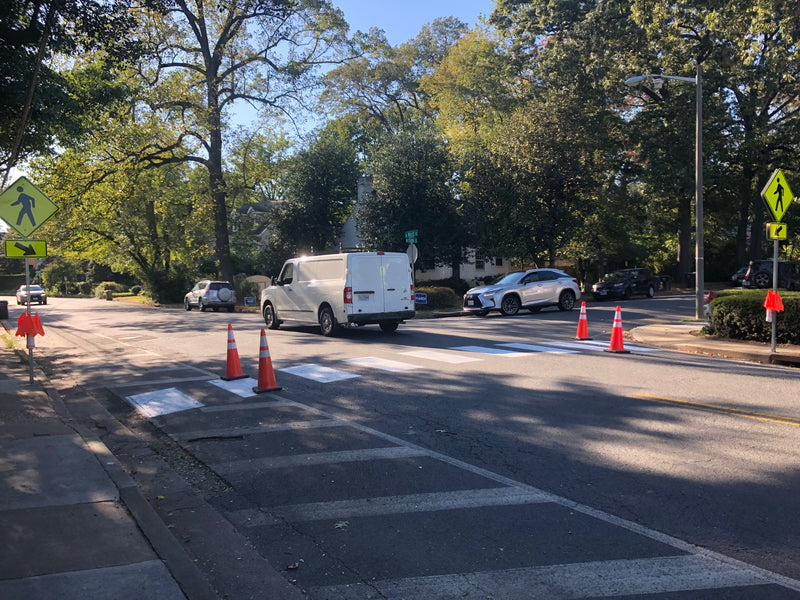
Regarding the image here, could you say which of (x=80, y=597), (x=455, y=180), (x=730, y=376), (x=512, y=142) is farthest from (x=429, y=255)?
(x=80, y=597)

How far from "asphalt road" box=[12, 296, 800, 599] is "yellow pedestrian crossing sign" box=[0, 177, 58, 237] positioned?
285 cm

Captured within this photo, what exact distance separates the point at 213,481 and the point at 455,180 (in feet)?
93.4

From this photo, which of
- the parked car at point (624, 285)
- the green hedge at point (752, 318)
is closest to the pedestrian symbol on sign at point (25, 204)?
the green hedge at point (752, 318)

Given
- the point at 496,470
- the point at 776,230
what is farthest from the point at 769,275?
the point at 496,470

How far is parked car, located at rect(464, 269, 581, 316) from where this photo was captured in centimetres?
2228

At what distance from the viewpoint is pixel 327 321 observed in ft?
53.1

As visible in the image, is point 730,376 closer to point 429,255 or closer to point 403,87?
point 429,255

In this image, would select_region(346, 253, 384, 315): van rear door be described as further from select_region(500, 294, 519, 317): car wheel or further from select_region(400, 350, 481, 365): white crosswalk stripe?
select_region(500, 294, 519, 317): car wheel

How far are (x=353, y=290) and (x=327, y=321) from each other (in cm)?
145

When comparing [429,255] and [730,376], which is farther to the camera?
[429,255]

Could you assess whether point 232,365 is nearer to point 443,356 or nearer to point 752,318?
point 443,356

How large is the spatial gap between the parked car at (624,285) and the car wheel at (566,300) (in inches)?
259

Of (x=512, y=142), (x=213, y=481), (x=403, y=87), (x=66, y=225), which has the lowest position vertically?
(x=213, y=481)

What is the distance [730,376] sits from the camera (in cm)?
965
